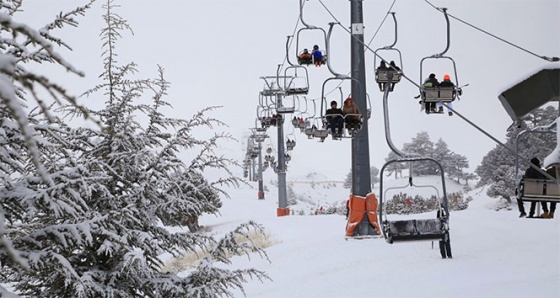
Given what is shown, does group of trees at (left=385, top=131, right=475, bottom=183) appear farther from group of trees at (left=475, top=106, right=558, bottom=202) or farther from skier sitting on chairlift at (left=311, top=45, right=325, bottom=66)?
skier sitting on chairlift at (left=311, top=45, right=325, bottom=66)

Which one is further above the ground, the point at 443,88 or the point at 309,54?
the point at 309,54

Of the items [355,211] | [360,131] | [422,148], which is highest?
[422,148]

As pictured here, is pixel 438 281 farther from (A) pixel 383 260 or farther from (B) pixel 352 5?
(B) pixel 352 5

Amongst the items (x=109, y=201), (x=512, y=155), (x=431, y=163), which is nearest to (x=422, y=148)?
(x=431, y=163)

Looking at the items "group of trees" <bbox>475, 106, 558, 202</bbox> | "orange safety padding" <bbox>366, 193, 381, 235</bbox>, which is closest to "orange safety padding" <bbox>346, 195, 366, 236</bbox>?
"orange safety padding" <bbox>366, 193, 381, 235</bbox>

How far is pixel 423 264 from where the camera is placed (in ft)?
43.1

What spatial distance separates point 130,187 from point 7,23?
6236mm

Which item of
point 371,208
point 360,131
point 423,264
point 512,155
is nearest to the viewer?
point 423,264

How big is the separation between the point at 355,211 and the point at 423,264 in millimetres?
1980

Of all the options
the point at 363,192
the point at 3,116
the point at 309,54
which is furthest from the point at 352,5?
the point at 3,116

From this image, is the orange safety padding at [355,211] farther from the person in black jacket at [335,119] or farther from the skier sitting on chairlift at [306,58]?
the skier sitting on chairlift at [306,58]

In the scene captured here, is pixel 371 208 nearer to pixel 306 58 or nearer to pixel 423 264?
pixel 423 264

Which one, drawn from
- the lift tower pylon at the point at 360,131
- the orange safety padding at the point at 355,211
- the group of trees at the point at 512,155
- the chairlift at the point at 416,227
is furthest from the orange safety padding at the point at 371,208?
the group of trees at the point at 512,155

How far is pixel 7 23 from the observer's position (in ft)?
6.51
